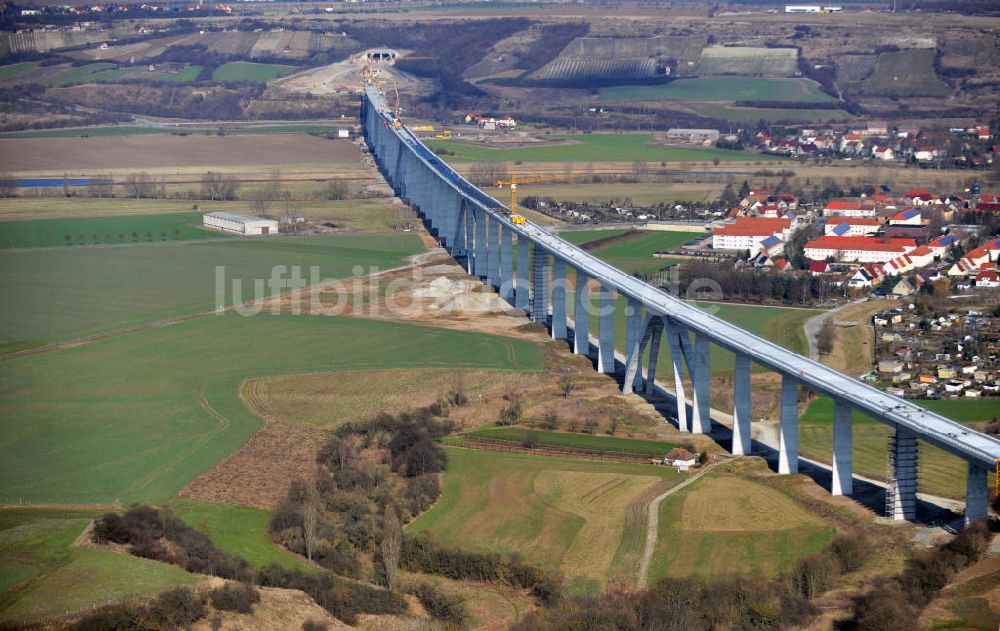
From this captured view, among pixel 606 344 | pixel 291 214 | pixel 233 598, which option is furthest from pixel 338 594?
pixel 291 214

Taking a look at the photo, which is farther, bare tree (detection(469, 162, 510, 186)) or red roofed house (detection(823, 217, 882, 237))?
bare tree (detection(469, 162, 510, 186))

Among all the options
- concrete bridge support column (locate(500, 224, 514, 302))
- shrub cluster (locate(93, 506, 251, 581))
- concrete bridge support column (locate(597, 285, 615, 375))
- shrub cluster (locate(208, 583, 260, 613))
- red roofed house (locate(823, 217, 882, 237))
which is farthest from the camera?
red roofed house (locate(823, 217, 882, 237))

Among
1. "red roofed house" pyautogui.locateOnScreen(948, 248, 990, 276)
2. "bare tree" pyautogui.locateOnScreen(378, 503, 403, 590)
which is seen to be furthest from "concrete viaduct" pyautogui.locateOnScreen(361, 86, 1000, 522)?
"red roofed house" pyautogui.locateOnScreen(948, 248, 990, 276)

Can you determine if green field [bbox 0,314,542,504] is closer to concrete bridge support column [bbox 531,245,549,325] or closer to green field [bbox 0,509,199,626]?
concrete bridge support column [bbox 531,245,549,325]

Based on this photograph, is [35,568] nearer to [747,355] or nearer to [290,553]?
[290,553]

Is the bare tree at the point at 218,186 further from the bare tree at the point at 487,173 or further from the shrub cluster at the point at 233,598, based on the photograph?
the shrub cluster at the point at 233,598

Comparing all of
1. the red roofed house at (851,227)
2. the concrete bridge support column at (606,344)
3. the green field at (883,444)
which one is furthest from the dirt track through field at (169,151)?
the green field at (883,444)
